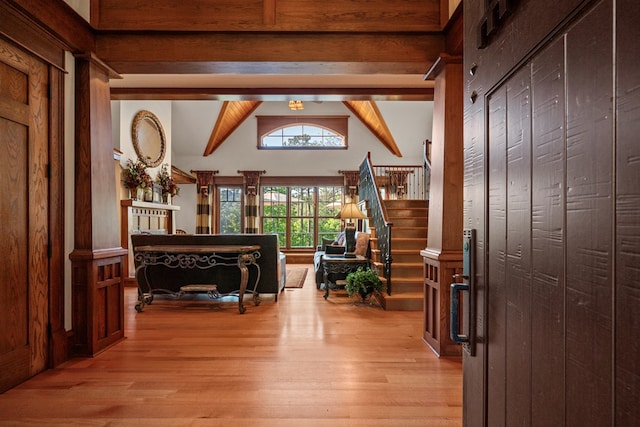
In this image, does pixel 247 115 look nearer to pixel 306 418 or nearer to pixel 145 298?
pixel 145 298

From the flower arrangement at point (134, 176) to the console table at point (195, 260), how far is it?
236 cm

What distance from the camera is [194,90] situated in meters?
4.43

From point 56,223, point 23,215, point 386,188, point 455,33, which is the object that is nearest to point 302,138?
point 386,188

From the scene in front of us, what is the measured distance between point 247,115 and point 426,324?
30.4 feet

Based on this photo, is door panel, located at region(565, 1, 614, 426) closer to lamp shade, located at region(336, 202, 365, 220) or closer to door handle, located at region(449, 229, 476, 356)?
door handle, located at region(449, 229, 476, 356)

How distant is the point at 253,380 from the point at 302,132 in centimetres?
961

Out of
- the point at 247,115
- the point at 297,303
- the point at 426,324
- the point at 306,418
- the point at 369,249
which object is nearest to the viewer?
the point at 306,418

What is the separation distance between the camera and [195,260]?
15.9ft

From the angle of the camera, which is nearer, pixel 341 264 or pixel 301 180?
pixel 341 264

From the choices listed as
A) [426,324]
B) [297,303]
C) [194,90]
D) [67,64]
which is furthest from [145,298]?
[426,324]

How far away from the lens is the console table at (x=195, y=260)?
15.4 ft

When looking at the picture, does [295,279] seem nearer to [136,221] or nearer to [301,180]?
[136,221]

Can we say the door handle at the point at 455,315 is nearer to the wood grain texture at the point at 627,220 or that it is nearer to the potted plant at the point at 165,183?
the wood grain texture at the point at 627,220

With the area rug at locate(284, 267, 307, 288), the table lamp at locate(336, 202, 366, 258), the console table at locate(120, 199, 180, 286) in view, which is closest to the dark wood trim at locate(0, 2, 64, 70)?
the table lamp at locate(336, 202, 366, 258)
